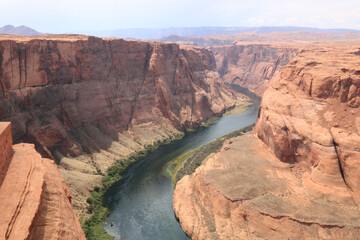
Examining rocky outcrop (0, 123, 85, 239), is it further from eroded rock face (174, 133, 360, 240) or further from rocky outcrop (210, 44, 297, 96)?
rocky outcrop (210, 44, 297, 96)

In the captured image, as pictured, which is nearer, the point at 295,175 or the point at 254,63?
the point at 295,175

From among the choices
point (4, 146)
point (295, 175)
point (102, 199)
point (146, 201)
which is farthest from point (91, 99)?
point (295, 175)

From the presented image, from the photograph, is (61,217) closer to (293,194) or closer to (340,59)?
(293,194)

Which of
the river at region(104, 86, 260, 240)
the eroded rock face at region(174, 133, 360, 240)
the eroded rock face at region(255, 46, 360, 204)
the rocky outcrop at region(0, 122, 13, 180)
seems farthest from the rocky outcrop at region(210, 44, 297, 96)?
the rocky outcrop at region(0, 122, 13, 180)

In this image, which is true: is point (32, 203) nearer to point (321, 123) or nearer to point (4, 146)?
point (4, 146)

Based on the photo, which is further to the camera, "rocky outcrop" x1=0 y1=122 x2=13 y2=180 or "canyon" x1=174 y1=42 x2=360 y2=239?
Answer: "canyon" x1=174 y1=42 x2=360 y2=239

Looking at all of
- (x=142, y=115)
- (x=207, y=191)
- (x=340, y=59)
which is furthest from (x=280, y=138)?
(x=142, y=115)
